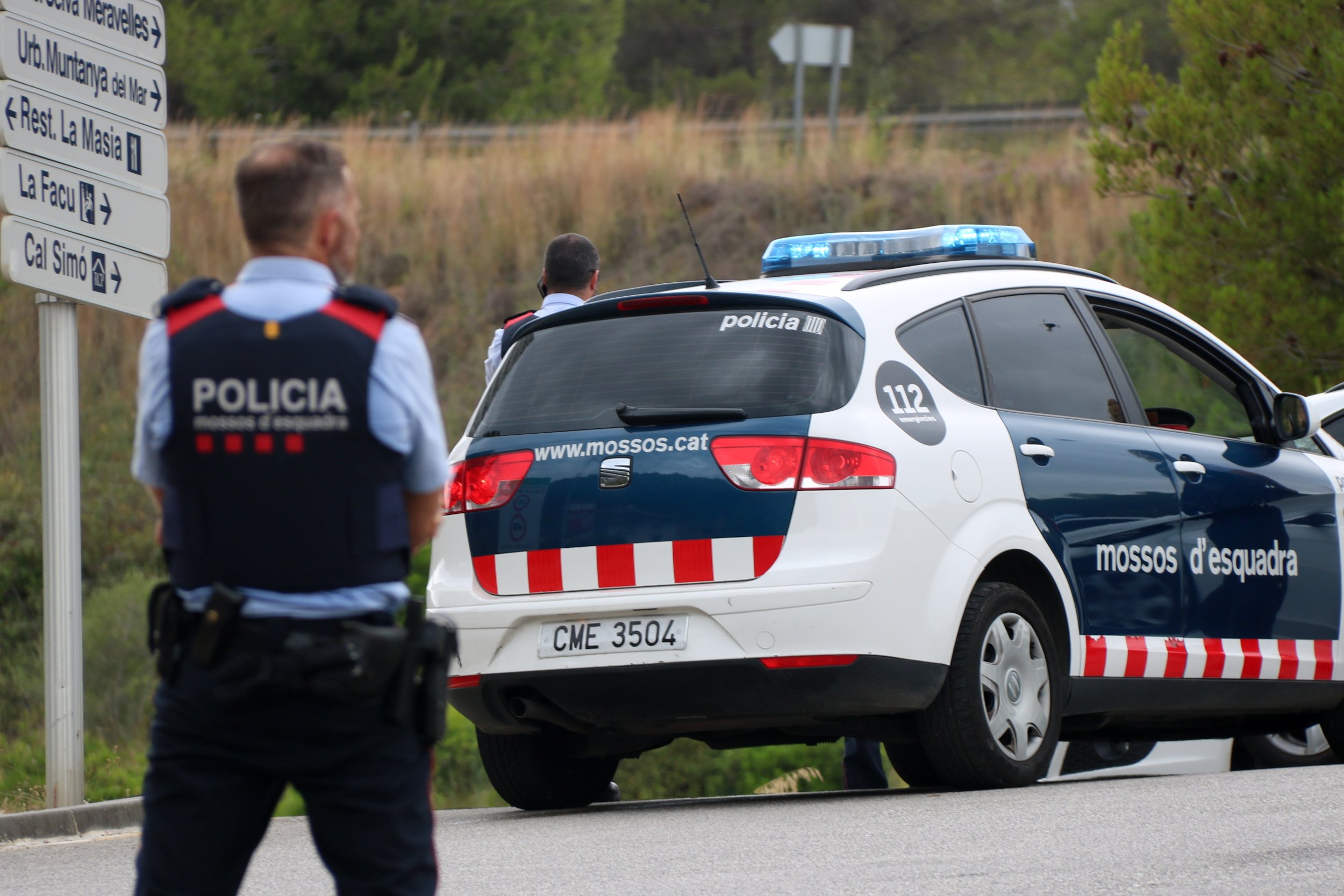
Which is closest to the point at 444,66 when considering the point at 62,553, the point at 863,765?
the point at 62,553

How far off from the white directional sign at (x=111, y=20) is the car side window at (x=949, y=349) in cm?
333

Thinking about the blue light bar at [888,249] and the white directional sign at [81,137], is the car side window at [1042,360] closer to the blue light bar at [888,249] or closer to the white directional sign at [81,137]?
the blue light bar at [888,249]

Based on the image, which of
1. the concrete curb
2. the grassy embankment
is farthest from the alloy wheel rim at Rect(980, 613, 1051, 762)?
the grassy embankment

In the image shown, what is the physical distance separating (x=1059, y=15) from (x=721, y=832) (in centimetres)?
3855

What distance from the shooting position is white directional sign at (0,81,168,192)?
23.4 ft

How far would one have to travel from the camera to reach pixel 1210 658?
6.99 metres

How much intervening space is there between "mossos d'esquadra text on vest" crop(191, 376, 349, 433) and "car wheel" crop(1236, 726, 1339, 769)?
6.51 metres

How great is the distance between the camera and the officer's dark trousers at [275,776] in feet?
9.23

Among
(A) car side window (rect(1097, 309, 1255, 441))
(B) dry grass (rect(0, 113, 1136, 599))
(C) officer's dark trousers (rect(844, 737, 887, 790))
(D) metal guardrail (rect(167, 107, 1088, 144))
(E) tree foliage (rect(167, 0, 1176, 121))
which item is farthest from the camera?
(E) tree foliage (rect(167, 0, 1176, 121))

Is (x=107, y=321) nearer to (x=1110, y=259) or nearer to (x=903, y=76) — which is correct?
(x=1110, y=259)

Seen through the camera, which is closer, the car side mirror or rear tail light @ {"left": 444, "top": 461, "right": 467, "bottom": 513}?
rear tail light @ {"left": 444, "top": 461, "right": 467, "bottom": 513}

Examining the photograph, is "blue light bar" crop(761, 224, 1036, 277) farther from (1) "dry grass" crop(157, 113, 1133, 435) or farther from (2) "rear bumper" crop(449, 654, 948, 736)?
(1) "dry grass" crop(157, 113, 1133, 435)

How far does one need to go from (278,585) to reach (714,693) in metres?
3.19

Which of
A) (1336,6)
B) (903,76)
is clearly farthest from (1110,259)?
(903,76)
